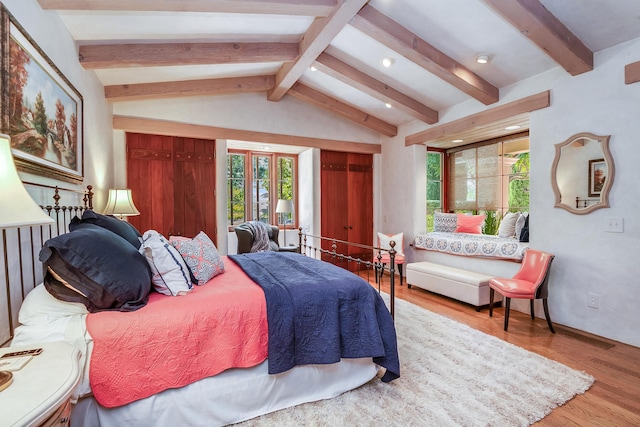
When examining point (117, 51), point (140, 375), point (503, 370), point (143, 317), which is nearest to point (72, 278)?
point (143, 317)

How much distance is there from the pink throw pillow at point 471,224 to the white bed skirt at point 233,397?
3441 millimetres

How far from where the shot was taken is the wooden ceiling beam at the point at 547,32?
7.56ft

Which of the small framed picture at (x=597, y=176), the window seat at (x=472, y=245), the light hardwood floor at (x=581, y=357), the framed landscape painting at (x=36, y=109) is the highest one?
the framed landscape painting at (x=36, y=109)

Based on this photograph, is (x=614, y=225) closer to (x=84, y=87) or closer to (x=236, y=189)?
(x=236, y=189)

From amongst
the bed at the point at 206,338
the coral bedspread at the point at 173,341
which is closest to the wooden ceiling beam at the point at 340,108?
the bed at the point at 206,338

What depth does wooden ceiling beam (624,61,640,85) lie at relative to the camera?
2501 millimetres

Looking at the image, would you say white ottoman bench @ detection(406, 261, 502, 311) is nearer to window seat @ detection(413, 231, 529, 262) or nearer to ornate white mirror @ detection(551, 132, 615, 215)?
window seat @ detection(413, 231, 529, 262)

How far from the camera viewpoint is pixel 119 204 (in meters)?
3.15

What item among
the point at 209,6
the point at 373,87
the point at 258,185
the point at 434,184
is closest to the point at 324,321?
the point at 209,6

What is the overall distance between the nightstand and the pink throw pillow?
485 cm

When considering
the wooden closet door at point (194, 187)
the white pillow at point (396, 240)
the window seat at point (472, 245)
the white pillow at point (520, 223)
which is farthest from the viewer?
the white pillow at point (396, 240)

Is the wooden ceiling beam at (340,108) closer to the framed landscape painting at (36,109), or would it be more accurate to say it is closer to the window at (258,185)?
the window at (258,185)

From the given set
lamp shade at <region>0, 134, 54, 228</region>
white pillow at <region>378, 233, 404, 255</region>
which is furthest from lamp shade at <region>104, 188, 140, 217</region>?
white pillow at <region>378, 233, 404, 255</region>

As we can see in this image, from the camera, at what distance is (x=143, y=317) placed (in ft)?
4.86
